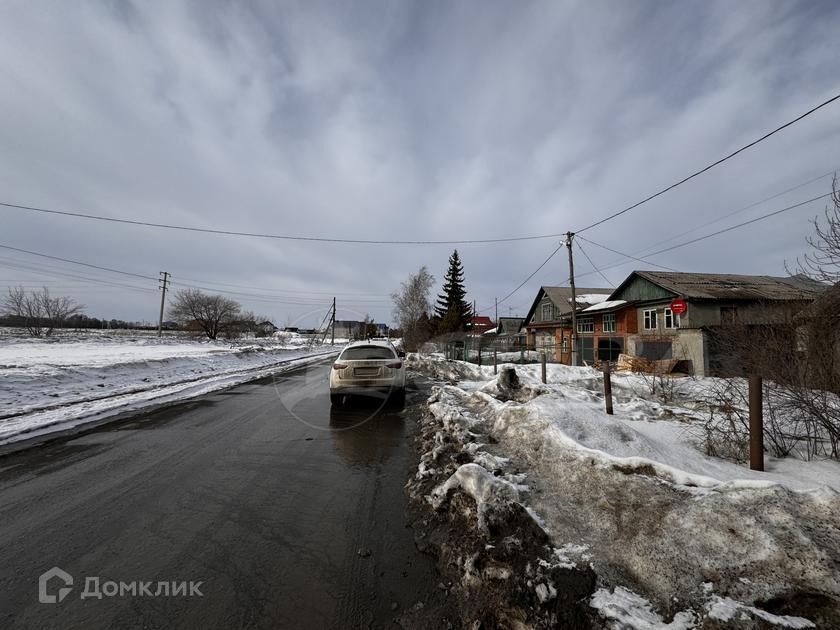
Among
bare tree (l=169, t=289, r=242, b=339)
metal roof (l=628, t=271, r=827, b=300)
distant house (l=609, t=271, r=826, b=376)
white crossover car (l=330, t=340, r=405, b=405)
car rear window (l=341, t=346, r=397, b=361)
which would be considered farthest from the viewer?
bare tree (l=169, t=289, r=242, b=339)

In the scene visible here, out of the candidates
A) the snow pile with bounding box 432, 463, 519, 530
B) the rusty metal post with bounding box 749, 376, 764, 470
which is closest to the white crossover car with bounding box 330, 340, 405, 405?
the snow pile with bounding box 432, 463, 519, 530

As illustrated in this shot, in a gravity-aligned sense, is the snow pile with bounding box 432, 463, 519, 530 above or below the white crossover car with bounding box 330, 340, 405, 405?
below

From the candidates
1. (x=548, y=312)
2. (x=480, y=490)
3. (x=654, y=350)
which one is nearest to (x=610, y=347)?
(x=654, y=350)

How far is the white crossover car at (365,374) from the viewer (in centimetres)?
809

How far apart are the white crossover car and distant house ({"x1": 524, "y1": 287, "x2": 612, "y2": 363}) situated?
70.2 feet

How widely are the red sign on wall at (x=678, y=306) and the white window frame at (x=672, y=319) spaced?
1.11ft

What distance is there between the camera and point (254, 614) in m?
Answer: 2.05

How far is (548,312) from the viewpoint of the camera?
113 ft

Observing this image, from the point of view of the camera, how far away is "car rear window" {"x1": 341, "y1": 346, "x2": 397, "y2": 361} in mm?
8305

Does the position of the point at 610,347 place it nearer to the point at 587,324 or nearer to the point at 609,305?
the point at 609,305

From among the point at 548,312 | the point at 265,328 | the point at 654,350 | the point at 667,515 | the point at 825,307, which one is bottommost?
the point at 667,515

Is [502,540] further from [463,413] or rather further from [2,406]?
[2,406]

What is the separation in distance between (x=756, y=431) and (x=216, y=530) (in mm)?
5254

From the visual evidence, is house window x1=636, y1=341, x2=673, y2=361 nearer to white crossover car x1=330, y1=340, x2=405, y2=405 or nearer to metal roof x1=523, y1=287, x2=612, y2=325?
metal roof x1=523, y1=287, x2=612, y2=325
